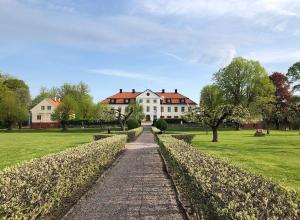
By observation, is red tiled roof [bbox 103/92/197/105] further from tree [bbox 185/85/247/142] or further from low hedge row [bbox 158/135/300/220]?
low hedge row [bbox 158/135/300/220]

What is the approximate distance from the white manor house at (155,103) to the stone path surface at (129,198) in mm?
91109

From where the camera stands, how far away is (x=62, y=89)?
4173 inches

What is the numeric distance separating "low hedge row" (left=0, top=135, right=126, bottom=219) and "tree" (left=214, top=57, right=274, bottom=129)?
61.9 meters

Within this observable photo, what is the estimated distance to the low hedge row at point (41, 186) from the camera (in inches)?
205

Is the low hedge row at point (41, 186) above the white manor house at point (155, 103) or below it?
below

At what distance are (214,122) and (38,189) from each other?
1101 inches

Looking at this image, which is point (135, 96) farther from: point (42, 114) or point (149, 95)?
point (42, 114)

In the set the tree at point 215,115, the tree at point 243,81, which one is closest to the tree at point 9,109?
the tree at point 243,81

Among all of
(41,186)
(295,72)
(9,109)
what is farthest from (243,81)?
(41,186)

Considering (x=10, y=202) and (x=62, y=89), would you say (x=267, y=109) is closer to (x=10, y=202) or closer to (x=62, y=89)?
(x=10, y=202)

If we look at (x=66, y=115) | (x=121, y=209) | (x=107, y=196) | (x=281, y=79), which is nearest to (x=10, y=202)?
(x=121, y=209)

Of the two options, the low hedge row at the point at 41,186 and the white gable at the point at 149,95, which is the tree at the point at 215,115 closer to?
the low hedge row at the point at 41,186

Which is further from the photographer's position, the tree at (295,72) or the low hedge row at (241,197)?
the tree at (295,72)

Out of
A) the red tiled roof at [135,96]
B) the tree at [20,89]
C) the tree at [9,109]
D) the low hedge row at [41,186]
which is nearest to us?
the low hedge row at [41,186]
